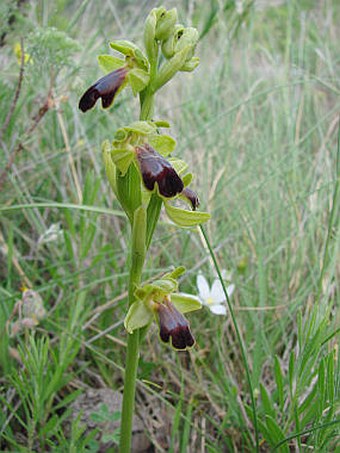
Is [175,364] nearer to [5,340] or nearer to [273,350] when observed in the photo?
[273,350]

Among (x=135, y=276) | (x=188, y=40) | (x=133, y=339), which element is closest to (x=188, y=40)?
(x=188, y=40)

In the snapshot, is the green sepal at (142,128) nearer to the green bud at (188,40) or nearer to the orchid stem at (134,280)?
the orchid stem at (134,280)

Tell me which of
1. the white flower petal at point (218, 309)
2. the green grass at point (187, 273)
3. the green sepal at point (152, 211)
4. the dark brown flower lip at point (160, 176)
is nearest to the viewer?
the dark brown flower lip at point (160, 176)

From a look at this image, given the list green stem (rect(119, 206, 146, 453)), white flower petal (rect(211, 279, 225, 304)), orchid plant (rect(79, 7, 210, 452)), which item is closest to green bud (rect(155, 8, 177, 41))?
orchid plant (rect(79, 7, 210, 452))

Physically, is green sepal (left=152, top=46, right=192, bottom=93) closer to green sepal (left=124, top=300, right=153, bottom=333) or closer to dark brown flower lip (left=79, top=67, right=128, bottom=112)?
dark brown flower lip (left=79, top=67, right=128, bottom=112)

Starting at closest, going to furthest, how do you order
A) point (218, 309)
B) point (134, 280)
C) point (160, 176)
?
point (160, 176)
point (134, 280)
point (218, 309)

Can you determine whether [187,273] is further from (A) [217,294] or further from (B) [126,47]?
(B) [126,47]

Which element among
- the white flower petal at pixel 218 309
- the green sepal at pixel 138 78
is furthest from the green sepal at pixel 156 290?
the white flower petal at pixel 218 309
